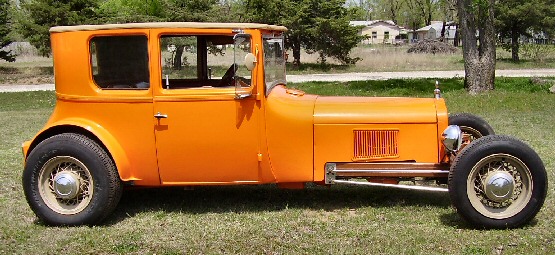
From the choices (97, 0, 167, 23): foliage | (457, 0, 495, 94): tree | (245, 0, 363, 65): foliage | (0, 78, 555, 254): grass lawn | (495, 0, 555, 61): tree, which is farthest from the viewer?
(495, 0, 555, 61): tree

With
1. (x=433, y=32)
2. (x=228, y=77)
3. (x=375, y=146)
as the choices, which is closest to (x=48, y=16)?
(x=228, y=77)

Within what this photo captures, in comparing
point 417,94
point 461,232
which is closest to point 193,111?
point 461,232

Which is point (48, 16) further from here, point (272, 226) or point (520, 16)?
point (272, 226)

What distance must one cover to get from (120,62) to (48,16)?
83.1 ft

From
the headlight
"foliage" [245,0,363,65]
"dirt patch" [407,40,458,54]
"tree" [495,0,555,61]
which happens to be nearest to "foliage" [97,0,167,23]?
"foliage" [245,0,363,65]

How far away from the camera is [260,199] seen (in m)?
6.33

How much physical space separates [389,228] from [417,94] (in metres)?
12.0

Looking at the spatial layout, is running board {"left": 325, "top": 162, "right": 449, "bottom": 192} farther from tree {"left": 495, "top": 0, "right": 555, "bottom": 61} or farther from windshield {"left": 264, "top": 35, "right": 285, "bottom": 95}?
tree {"left": 495, "top": 0, "right": 555, "bottom": 61}

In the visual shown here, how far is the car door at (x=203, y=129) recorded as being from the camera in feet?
17.8

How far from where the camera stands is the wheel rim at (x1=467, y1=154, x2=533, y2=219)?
16.6 feet

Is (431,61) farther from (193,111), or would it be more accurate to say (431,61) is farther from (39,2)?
(193,111)

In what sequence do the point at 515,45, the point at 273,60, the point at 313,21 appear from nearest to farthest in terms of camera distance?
1. the point at 273,60
2. the point at 313,21
3. the point at 515,45

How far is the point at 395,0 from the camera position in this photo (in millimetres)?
94688

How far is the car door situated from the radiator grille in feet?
3.06
